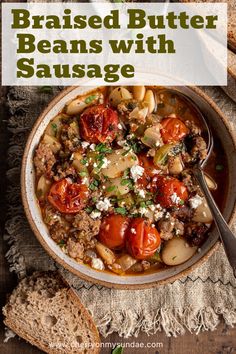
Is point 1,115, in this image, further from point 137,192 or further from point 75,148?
point 137,192

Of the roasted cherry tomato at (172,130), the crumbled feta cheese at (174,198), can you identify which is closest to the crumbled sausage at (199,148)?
the roasted cherry tomato at (172,130)

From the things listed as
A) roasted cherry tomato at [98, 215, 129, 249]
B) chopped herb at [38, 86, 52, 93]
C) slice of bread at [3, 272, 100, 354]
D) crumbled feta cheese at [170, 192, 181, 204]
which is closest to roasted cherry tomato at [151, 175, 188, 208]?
crumbled feta cheese at [170, 192, 181, 204]

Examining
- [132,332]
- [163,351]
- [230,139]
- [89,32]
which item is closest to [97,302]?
[132,332]

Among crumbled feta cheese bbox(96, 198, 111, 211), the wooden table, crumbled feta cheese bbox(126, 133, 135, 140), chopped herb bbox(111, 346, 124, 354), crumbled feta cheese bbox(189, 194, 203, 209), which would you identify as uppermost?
crumbled feta cheese bbox(126, 133, 135, 140)

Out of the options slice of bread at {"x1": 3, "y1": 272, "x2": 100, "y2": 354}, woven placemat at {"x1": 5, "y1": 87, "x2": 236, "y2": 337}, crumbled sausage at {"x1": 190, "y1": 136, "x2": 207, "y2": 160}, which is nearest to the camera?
crumbled sausage at {"x1": 190, "y1": 136, "x2": 207, "y2": 160}

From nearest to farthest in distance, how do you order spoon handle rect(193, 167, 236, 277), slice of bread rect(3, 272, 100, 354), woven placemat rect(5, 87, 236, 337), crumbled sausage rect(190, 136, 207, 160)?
1. spoon handle rect(193, 167, 236, 277)
2. crumbled sausage rect(190, 136, 207, 160)
3. slice of bread rect(3, 272, 100, 354)
4. woven placemat rect(5, 87, 236, 337)

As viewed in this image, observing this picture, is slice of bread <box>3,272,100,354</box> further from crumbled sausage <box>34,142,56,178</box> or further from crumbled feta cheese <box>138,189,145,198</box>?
crumbled feta cheese <box>138,189,145,198</box>
